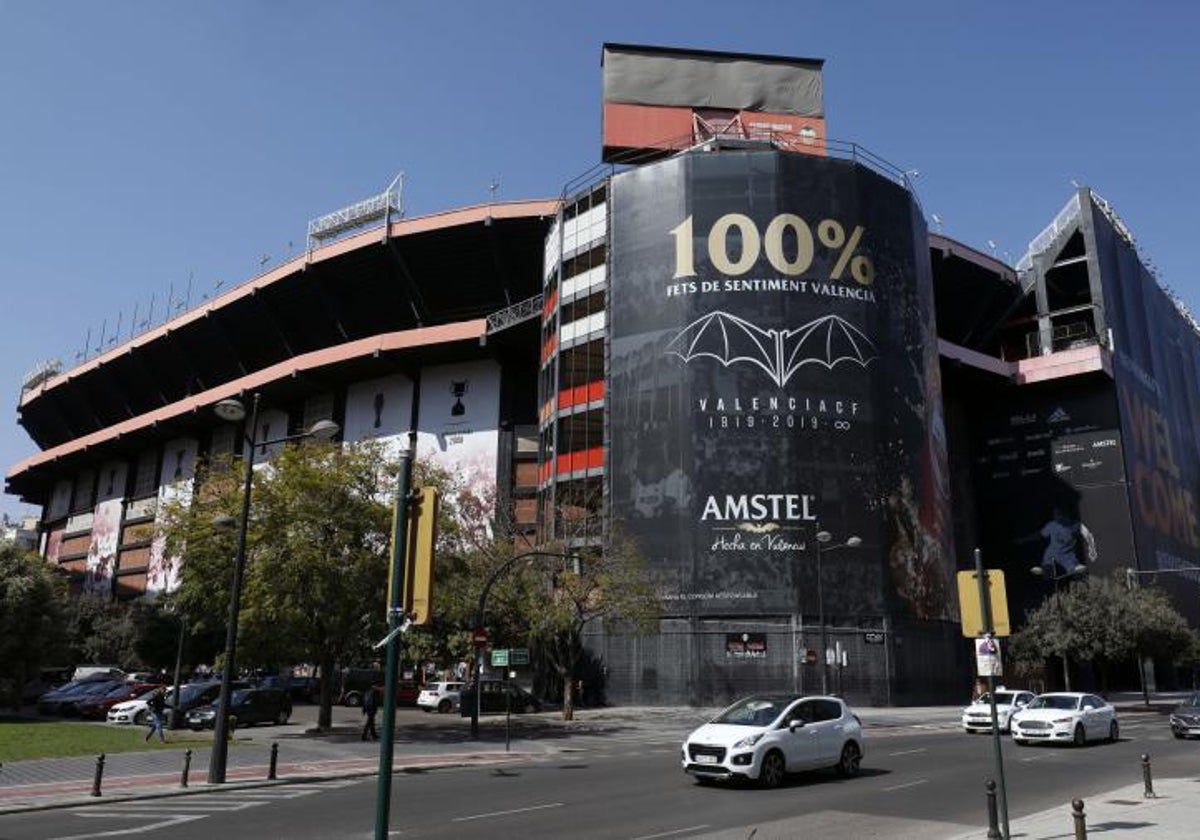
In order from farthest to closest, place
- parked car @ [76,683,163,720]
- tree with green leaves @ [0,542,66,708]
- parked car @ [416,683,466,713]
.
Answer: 1. parked car @ [416,683,466,713]
2. parked car @ [76,683,163,720]
3. tree with green leaves @ [0,542,66,708]

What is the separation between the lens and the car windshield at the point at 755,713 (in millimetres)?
18719

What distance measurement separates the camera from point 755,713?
62.4 ft

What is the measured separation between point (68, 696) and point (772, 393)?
127 ft

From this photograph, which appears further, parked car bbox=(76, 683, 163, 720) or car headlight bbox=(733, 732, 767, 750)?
parked car bbox=(76, 683, 163, 720)

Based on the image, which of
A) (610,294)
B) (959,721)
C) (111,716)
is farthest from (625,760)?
(610,294)

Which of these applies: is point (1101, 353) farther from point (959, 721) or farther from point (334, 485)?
point (334, 485)

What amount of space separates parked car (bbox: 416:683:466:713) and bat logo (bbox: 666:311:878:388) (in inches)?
860

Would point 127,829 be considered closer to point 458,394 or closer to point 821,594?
point 821,594

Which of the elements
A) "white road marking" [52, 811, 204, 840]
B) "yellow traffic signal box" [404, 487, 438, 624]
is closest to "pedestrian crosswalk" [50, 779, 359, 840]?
"white road marking" [52, 811, 204, 840]

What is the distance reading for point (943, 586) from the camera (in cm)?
5491

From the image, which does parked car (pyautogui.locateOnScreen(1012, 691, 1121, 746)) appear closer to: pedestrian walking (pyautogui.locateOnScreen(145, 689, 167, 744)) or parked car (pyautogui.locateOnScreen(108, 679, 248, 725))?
pedestrian walking (pyautogui.locateOnScreen(145, 689, 167, 744))

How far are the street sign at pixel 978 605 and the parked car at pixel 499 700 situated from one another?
108 ft

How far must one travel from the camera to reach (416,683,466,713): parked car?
4781cm

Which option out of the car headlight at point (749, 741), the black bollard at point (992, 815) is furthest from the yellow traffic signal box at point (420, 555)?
the car headlight at point (749, 741)
